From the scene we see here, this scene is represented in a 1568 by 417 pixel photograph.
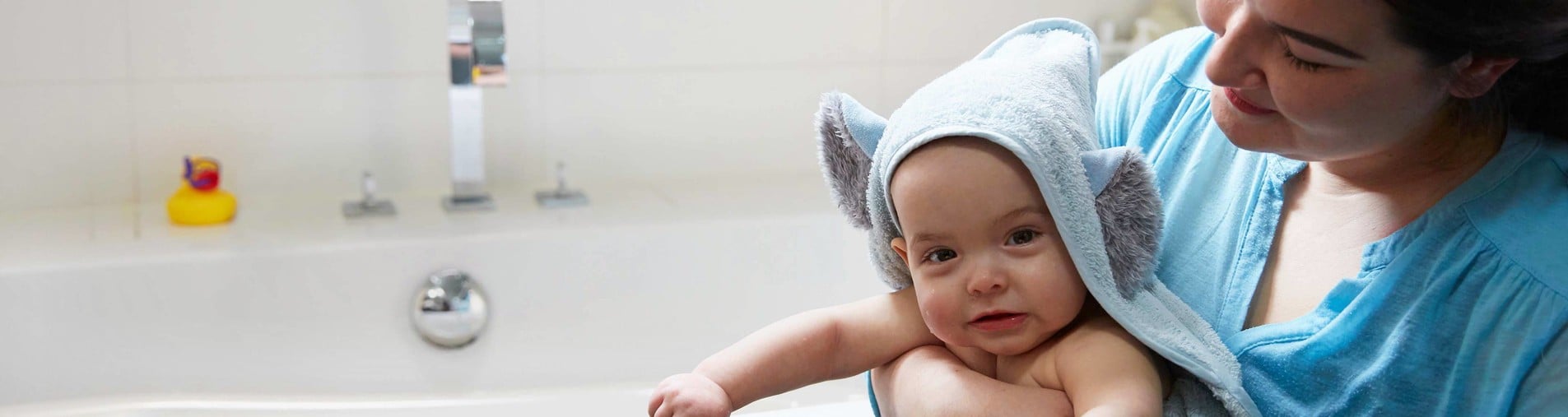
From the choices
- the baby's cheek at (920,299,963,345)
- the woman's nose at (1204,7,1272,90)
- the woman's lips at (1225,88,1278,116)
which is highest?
the woman's nose at (1204,7,1272,90)

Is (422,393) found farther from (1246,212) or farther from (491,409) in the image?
(1246,212)

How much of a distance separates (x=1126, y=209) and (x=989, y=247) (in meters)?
0.08

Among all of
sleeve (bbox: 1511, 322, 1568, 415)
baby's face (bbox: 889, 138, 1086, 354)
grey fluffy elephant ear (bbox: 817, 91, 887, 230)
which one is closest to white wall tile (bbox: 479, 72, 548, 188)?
grey fluffy elephant ear (bbox: 817, 91, 887, 230)

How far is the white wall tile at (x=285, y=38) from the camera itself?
1521 millimetres

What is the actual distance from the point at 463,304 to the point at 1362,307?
1.05 metres

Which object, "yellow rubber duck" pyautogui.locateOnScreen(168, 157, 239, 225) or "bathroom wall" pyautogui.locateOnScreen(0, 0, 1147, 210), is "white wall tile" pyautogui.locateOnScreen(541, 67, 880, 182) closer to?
"bathroom wall" pyautogui.locateOnScreen(0, 0, 1147, 210)

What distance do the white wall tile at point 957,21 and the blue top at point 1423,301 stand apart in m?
0.97

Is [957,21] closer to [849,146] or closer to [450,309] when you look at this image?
[450,309]

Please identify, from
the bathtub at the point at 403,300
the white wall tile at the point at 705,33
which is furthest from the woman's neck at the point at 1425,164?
the white wall tile at the point at 705,33

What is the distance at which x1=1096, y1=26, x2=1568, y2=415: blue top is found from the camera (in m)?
0.71

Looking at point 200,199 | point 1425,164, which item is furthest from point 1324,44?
point 200,199

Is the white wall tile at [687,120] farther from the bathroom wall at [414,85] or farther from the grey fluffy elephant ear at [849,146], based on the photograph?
the grey fluffy elephant ear at [849,146]

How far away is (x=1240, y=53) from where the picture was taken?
2.38 ft

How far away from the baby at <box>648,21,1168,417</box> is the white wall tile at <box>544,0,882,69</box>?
2.81 ft
